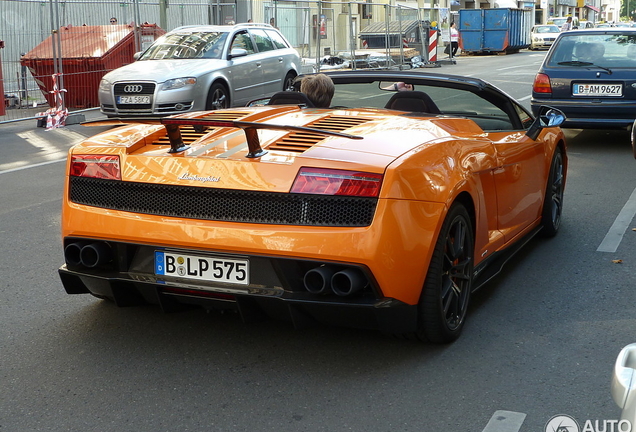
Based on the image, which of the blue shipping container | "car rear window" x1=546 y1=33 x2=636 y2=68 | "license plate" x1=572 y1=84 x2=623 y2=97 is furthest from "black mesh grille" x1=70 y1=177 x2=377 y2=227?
the blue shipping container

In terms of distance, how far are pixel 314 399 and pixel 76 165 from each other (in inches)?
60.7

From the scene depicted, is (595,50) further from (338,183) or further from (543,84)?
(338,183)

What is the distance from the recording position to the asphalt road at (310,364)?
3314 millimetres

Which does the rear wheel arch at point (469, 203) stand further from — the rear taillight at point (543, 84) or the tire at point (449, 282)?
the rear taillight at point (543, 84)

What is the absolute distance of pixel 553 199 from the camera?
6.09m

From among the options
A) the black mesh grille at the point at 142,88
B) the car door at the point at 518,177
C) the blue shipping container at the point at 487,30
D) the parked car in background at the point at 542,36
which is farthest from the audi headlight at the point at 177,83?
the parked car in background at the point at 542,36

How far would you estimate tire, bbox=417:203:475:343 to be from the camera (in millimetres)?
3816

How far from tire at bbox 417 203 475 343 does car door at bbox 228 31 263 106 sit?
35.1 feet

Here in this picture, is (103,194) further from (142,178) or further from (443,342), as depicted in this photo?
(443,342)

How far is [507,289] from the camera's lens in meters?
5.01

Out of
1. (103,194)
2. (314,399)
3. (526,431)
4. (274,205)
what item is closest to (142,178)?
(103,194)

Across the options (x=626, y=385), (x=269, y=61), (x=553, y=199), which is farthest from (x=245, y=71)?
(x=626, y=385)

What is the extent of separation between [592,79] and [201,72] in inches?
232

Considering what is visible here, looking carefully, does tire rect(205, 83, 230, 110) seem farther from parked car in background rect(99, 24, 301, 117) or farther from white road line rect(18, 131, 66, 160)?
white road line rect(18, 131, 66, 160)
